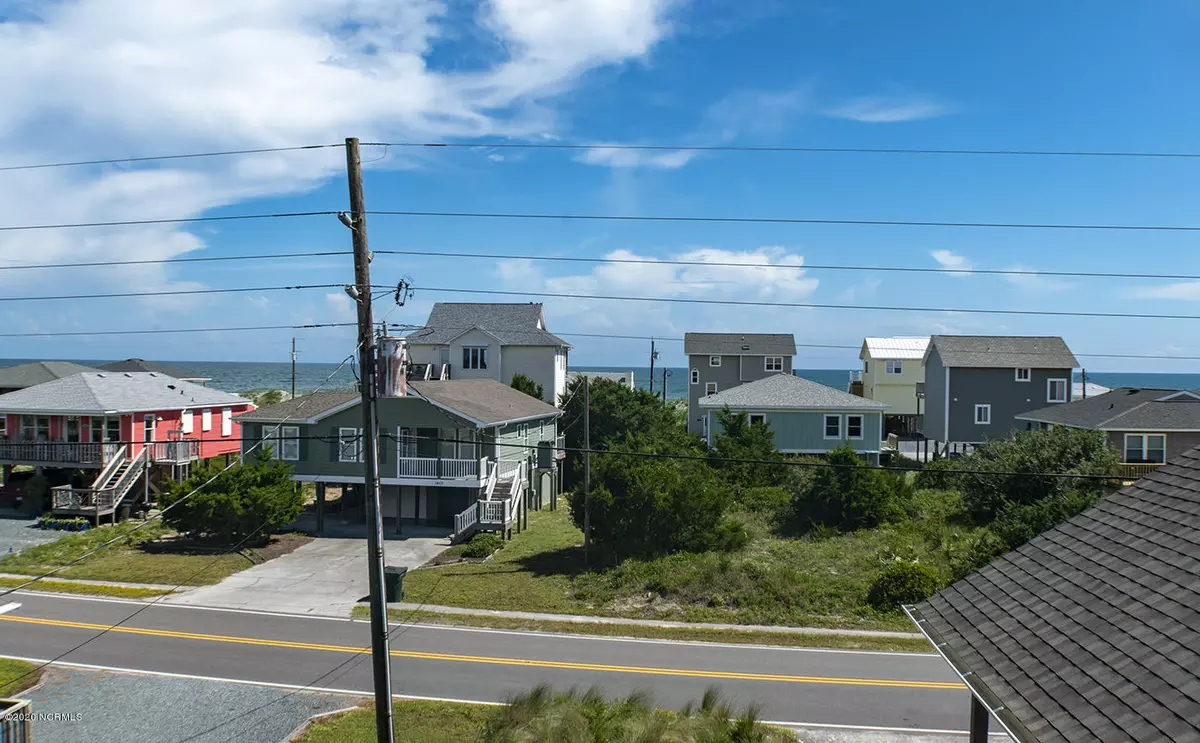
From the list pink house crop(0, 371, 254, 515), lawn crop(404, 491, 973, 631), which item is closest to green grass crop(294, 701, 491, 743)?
lawn crop(404, 491, 973, 631)

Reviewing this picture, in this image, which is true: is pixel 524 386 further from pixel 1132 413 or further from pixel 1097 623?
pixel 1097 623

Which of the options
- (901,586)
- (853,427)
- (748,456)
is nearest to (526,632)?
(901,586)

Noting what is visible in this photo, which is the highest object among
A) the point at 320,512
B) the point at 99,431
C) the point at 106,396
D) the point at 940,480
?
the point at 106,396

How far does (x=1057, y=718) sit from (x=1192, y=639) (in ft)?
4.19

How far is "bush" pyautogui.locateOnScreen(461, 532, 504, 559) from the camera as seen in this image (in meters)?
29.1

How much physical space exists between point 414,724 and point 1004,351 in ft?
159

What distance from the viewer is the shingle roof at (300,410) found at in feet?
111

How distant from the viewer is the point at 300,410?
113 ft

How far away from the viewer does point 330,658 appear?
18.6m

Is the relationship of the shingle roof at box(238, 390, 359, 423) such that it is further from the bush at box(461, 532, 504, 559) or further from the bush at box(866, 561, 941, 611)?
the bush at box(866, 561, 941, 611)

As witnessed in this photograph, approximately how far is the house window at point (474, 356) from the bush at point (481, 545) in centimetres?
2698

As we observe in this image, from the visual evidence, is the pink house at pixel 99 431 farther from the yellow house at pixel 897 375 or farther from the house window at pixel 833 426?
the yellow house at pixel 897 375

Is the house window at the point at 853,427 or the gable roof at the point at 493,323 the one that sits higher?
the gable roof at the point at 493,323

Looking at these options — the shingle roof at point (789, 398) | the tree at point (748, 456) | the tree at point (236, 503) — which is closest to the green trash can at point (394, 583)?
the tree at point (236, 503)
